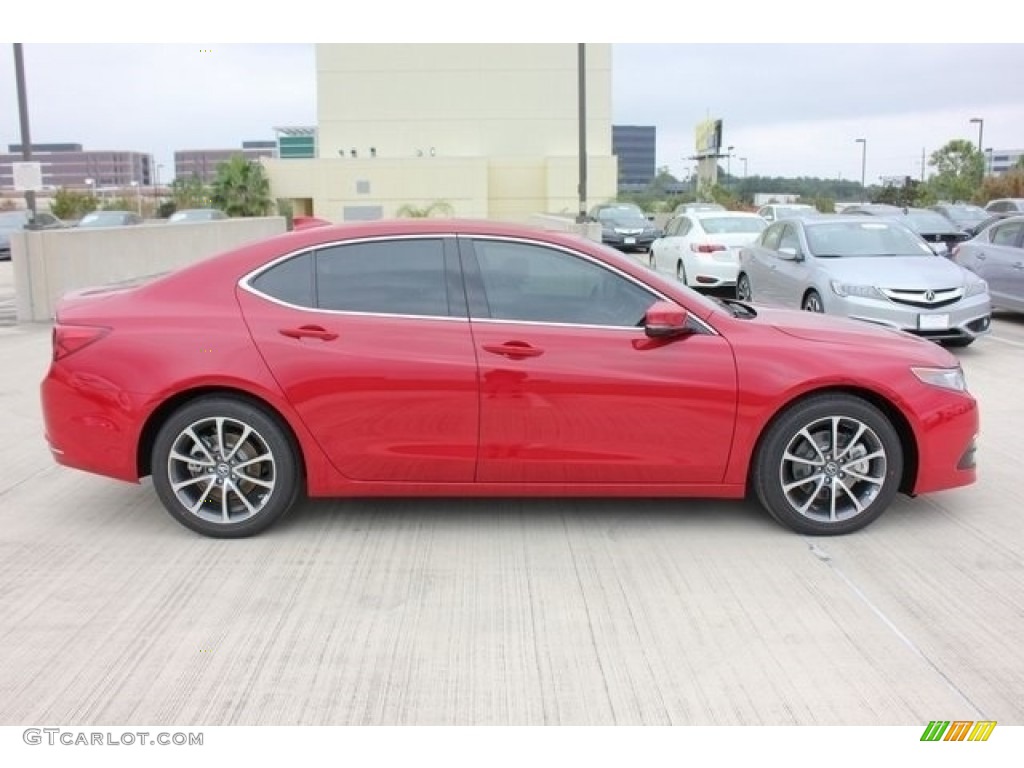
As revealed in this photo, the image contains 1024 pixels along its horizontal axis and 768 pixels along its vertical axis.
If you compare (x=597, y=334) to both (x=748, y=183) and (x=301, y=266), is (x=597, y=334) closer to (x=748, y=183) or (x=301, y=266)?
(x=301, y=266)

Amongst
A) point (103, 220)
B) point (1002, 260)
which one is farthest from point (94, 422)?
point (103, 220)

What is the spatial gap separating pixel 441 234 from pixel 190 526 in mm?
1923

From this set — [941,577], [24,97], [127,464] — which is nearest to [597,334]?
[941,577]

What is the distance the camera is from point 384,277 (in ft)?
16.8

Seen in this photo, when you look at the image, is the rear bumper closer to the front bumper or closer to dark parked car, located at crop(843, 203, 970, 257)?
the front bumper

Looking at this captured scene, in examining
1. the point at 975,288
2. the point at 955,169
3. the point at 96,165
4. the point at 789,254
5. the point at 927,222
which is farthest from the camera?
the point at 96,165

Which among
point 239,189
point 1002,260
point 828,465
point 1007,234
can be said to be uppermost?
point 239,189

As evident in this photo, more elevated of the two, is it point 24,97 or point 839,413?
point 24,97

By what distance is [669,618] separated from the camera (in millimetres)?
4164

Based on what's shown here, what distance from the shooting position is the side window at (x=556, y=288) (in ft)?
16.6

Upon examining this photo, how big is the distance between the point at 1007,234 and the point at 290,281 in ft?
39.8

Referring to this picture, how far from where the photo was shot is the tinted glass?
5090 millimetres

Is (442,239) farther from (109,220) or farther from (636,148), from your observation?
(636,148)
